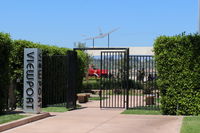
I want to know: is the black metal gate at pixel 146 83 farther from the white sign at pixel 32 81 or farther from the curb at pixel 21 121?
the curb at pixel 21 121

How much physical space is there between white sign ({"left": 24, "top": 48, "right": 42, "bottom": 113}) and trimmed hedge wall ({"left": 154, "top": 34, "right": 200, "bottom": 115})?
418 cm

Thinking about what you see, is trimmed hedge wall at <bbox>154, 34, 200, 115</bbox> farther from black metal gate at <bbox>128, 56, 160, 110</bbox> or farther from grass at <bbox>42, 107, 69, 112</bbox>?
grass at <bbox>42, 107, 69, 112</bbox>

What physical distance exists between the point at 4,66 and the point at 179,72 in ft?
19.5

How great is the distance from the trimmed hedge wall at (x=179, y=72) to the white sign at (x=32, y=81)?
13.7 ft

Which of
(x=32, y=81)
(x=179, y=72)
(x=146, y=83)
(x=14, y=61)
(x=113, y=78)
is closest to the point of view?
(x=32, y=81)

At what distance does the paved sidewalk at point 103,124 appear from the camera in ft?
31.8

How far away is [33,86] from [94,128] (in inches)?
127

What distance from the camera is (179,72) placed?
498 inches

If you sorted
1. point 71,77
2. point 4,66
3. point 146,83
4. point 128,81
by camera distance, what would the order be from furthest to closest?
1. point 146,83
2. point 128,81
3. point 71,77
4. point 4,66

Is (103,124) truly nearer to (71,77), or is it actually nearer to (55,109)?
(71,77)

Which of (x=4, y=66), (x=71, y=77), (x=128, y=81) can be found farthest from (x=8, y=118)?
(x=128, y=81)

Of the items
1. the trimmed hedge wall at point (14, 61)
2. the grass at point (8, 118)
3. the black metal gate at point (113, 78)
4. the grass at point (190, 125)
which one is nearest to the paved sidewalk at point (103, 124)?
the grass at point (190, 125)

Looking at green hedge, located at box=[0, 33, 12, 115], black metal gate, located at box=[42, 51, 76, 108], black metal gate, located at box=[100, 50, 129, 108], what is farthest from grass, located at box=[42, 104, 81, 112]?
green hedge, located at box=[0, 33, 12, 115]

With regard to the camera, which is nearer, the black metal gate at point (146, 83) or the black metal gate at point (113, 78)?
the black metal gate at point (146, 83)
